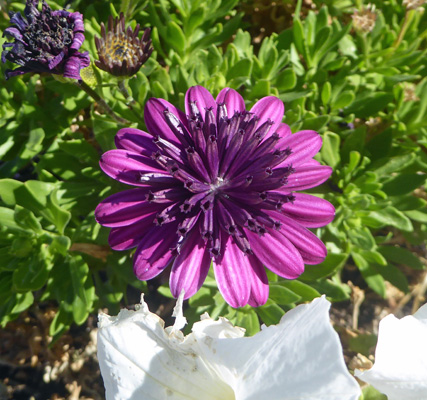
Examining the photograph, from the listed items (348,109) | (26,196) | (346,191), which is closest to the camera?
(26,196)

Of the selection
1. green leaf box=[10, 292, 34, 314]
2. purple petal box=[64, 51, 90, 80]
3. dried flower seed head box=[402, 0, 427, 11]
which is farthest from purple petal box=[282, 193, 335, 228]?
dried flower seed head box=[402, 0, 427, 11]

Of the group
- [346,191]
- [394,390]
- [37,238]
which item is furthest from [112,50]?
[394,390]

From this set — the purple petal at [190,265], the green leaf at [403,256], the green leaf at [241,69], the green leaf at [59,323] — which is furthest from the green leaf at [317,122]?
the green leaf at [59,323]

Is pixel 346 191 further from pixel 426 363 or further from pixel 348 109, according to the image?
pixel 426 363

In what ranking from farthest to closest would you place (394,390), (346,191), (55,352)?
(55,352) < (346,191) < (394,390)

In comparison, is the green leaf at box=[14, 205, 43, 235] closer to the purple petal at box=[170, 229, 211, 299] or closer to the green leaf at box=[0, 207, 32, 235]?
the green leaf at box=[0, 207, 32, 235]

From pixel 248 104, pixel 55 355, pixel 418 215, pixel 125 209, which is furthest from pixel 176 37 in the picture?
pixel 55 355
